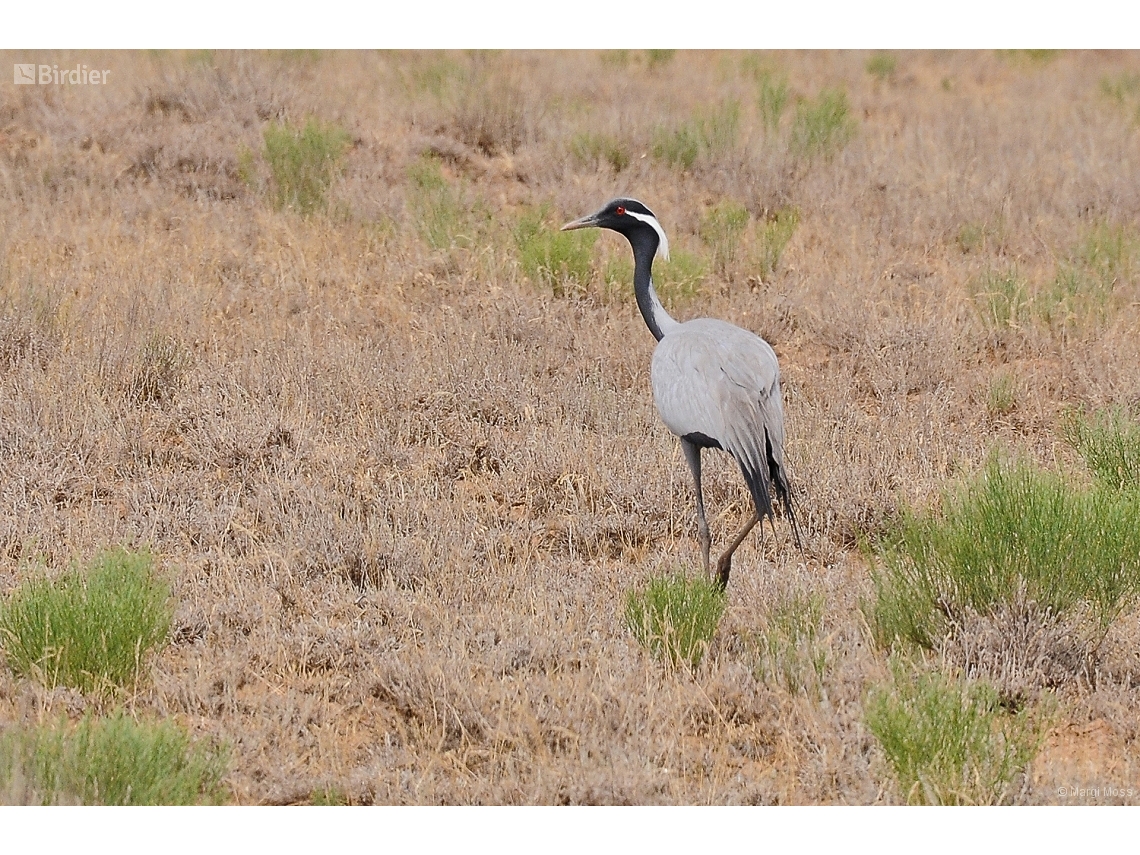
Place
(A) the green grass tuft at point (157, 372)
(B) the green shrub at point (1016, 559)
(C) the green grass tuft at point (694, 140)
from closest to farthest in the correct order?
(B) the green shrub at point (1016, 559) < (A) the green grass tuft at point (157, 372) < (C) the green grass tuft at point (694, 140)

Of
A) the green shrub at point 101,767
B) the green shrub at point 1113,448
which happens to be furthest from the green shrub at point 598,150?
the green shrub at point 101,767

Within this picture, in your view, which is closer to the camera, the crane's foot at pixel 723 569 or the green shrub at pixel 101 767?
the green shrub at pixel 101 767

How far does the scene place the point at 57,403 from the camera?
23.5 ft

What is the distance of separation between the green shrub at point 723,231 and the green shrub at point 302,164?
9.39 feet

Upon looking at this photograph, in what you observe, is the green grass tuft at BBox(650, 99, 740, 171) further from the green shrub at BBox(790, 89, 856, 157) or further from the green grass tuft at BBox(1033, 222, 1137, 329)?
the green grass tuft at BBox(1033, 222, 1137, 329)

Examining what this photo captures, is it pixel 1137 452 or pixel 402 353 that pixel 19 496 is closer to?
pixel 402 353

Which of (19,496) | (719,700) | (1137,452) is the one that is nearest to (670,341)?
(719,700)

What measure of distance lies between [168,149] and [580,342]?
466cm

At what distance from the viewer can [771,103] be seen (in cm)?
1298

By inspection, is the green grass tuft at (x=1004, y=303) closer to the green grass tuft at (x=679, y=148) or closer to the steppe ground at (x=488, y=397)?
the steppe ground at (x=488, y=397)

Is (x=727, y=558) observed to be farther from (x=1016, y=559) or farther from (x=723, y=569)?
(x=1016, y=559)

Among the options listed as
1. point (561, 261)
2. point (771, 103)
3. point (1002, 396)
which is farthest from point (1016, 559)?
point (771, 103)

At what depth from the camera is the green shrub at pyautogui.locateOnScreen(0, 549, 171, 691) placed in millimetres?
4867

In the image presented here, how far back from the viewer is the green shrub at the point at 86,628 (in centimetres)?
487
